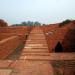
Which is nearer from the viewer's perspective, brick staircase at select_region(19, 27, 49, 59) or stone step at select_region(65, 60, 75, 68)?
stone step at select_region(65, 60, 75, 68)

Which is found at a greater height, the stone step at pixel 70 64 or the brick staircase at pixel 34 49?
the stone step at pixel 70 64

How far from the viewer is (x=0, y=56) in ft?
17.5

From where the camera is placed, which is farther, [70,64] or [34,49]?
[34,49]

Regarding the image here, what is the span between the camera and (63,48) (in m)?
13.6

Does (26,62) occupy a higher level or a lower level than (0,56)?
higher

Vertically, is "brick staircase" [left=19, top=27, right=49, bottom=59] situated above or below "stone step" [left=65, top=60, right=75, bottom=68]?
below

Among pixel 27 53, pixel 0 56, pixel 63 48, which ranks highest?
pixel 27 53

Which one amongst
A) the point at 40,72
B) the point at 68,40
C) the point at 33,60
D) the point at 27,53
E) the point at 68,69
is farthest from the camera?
the point at 68,40

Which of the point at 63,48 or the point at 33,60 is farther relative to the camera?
the point at 63,48

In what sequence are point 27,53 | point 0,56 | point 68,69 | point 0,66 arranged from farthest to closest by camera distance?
point 0,56 < point 27,53 < point 0,66 < point 68,69

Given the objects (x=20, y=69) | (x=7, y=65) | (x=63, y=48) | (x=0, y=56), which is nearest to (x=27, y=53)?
(x=7, y=65)

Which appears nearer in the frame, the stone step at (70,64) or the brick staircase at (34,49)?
the stone step at (70,64)

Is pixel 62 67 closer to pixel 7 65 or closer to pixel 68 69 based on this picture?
pixel 68 69

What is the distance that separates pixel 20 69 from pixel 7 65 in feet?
1.31
